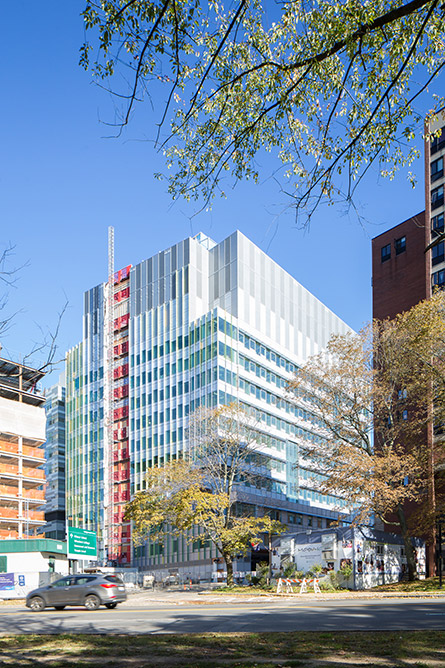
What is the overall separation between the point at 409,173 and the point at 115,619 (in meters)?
17.2

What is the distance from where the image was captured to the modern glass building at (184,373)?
269ft

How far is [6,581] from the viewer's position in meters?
44.8

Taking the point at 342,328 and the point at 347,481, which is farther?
the point at 342,328

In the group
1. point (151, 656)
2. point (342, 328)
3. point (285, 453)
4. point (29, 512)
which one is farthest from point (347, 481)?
point (342, 328)

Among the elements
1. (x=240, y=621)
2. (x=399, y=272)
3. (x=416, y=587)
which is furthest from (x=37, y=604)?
(x=399, y=272)

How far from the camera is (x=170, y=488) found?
49.8 m

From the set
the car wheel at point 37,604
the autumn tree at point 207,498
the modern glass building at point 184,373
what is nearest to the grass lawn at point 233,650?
the car wheel at point 37,604

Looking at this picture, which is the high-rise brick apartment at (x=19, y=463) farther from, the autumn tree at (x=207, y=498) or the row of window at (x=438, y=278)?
the row of window at (x=438, y=278)

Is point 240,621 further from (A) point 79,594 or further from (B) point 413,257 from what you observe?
(B) point 413,257

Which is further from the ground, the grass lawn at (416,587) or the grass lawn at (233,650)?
the grass lawn at (233,650)

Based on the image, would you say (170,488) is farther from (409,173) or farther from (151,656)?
(409,173)

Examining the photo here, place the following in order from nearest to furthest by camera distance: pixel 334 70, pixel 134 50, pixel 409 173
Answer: pixel 134 50 < pixel 334 70 < pixel 409 173

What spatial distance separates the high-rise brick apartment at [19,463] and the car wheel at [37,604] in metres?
42.1

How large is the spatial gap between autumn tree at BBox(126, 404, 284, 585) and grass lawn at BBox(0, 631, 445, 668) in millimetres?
29156
